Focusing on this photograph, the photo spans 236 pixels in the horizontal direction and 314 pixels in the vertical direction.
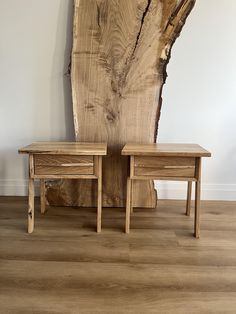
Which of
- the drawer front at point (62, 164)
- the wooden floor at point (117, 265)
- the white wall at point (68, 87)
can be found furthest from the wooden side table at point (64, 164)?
the white wall at point (68, 87)

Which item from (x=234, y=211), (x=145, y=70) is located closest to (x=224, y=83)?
(x=145, y=70)

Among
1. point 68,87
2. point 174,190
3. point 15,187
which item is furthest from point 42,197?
point 174,190

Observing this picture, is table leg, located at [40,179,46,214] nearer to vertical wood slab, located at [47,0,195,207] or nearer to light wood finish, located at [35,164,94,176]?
vertical wood slab, located at [47,0,195,207]

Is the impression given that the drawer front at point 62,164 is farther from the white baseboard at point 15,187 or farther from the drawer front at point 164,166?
the white baseboard at point 15,187

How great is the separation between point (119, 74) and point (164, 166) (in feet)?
2.40

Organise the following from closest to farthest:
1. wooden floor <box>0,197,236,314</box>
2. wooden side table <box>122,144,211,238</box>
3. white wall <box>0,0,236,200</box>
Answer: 1. wooden floor <box>0,197,236,314</box>
2. wooden side table <box>122,144,211,238</box>
3. white wall <box>0,0,236,200</box>

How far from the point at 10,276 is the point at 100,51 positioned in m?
1.40

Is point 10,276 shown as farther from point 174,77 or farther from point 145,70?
point 174,77

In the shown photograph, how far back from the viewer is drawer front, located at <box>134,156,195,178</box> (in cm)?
151

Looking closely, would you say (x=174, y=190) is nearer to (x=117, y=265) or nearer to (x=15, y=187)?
(x=117, y=265)

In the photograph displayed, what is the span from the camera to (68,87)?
2.04m

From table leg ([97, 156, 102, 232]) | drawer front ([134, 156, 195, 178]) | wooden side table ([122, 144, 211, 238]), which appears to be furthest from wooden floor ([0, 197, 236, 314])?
drawer front ([134, 156, 195, 178])

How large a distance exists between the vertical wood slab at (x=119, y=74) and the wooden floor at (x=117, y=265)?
304 mm

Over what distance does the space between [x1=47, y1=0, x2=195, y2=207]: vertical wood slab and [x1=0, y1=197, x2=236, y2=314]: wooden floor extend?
1.00 ft
